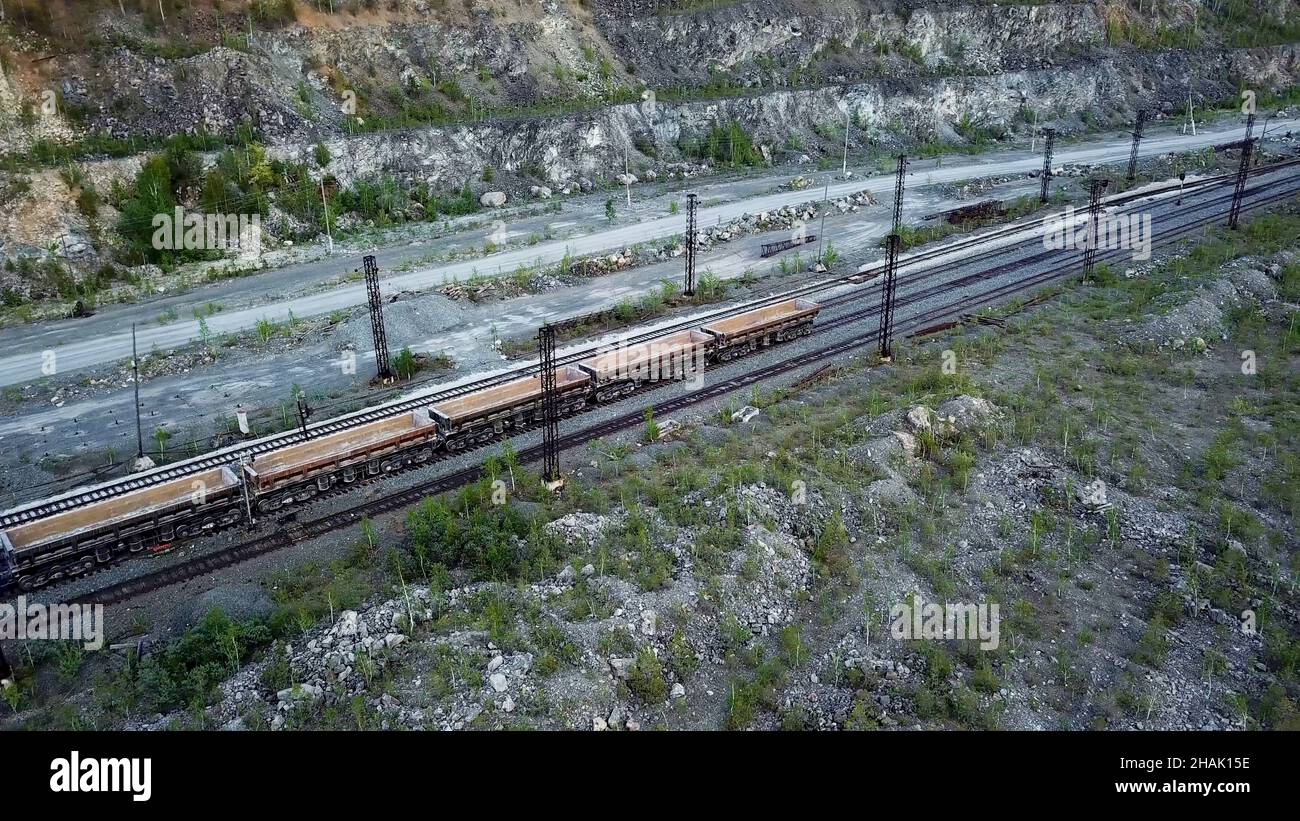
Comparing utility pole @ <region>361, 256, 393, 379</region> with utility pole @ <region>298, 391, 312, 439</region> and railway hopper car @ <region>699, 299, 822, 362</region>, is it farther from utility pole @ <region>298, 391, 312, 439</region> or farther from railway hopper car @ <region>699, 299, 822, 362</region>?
railway hopper car @ <region>699, 299, 822, 362</region>

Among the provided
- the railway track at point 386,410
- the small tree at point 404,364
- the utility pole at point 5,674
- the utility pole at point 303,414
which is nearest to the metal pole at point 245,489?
the railway track at point 386,410

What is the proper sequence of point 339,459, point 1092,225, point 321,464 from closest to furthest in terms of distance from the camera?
point 321,464
point 339,459
point 1092,225

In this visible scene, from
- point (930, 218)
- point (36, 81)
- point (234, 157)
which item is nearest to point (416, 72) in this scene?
point (234, 157)

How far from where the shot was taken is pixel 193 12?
174ft

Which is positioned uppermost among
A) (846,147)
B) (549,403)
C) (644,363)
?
(846,147)

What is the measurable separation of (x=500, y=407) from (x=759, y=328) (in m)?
11.4

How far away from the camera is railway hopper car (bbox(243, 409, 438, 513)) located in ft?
75.0

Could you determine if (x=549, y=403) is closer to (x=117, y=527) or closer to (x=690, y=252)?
(x=117, y=527)

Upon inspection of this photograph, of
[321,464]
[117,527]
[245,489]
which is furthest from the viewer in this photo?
[321,464]

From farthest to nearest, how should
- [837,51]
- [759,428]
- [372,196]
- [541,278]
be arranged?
[837,51] → [372,196] → [541,278] → [759,428]

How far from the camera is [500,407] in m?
26.7

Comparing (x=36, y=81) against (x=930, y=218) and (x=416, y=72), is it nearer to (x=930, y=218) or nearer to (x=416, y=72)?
(x=416, y=72)

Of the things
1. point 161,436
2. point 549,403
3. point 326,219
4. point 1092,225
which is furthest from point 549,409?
point 1092,225

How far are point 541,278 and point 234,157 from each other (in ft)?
62.3
